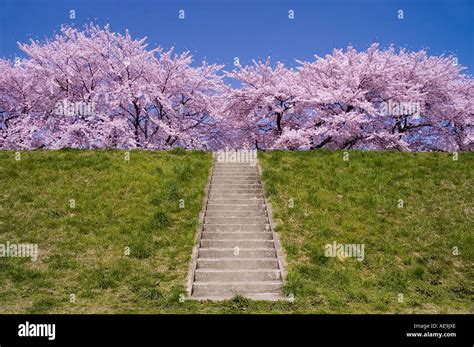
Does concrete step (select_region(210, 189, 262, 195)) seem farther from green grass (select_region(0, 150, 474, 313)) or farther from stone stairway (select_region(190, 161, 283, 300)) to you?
green grass (select_region(0, 150, 474, 313))

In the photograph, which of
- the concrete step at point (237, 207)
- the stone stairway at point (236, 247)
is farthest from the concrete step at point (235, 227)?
the concrete step at point (237, 207)

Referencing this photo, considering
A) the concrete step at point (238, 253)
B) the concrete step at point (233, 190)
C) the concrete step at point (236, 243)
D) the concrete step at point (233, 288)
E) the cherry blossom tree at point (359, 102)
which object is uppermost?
the cherry blossom tree at point (359, 102)

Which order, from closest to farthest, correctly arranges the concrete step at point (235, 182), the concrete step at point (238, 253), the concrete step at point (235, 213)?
the concrete step at point (238, 253)
the concrete step at point (235, 213)
the concrete step at point (235, 182)

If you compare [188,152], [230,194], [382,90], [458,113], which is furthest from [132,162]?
[458,113]

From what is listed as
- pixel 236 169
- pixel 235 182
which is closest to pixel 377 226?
pixel 235 182

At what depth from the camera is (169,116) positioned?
28031mm

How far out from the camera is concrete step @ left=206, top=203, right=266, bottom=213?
15.2 meters

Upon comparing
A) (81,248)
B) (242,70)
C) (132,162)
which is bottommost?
(81,248)

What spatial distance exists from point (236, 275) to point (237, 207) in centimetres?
382

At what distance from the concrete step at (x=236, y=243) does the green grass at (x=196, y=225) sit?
0.52 meters

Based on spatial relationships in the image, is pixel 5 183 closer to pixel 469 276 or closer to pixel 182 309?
pixel 182 309

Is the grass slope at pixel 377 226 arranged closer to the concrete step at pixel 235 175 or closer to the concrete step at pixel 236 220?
the concrete step at pixel 236 220

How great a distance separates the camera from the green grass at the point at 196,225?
10656mm
